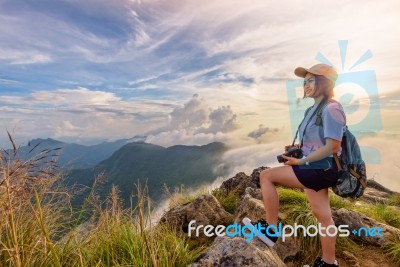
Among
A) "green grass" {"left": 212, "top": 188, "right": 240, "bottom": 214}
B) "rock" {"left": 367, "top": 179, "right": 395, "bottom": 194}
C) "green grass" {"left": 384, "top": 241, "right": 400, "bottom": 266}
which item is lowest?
"rock" {"left": 367, "top": 179, "right": 395, "bottom": 194}

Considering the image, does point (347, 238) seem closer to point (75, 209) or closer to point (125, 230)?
point (125, 230)

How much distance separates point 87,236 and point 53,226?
2.54ft

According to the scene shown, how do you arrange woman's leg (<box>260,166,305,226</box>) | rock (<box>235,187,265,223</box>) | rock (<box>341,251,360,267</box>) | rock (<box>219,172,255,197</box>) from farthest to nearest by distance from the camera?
1. rock (<box>219,172,255,197</box>)
2. rock (<box>235,187,265,223</box>)
3. rock (<box>341,251,360,267</box>)
4. woman's leg (<box>260,166,305,226</box>)

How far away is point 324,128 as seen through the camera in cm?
427

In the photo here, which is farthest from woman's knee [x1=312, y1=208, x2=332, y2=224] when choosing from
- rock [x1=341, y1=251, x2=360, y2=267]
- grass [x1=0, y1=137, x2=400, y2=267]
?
rock [x1=341, y1=251, x2=360, y2=267]

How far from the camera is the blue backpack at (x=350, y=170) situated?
14.7 ft

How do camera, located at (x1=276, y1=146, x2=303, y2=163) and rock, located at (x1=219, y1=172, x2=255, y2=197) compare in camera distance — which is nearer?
camera, located at (x1=276, y1=146, x2=303, y2=163)

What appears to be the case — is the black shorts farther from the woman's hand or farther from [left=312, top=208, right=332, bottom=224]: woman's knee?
[left=312, top=208, right=332, bottom=224]: woman's knee

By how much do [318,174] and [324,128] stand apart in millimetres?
598

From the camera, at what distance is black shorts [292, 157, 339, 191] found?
14.4 ft

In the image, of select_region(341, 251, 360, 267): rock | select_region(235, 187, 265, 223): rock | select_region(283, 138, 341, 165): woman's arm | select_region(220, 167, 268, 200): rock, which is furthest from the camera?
select_region(220, 167, 268, 200): rock

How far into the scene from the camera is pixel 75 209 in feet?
18.0

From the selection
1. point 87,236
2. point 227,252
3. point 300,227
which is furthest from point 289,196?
point 87,236

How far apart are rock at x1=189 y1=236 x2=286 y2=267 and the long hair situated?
2.21 metres
